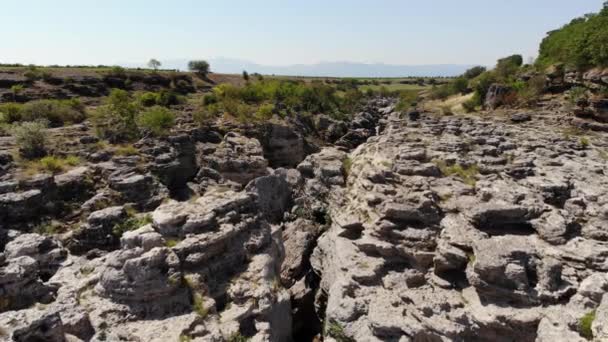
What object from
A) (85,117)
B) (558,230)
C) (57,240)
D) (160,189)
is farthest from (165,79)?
(558,230)

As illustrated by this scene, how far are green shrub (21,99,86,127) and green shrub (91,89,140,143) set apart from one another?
2112 mm

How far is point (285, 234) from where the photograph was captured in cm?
3262

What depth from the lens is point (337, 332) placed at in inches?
784

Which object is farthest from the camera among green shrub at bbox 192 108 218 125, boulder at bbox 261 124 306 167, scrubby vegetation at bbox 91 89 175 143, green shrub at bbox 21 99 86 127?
boulder at bbox 261 124 306 167

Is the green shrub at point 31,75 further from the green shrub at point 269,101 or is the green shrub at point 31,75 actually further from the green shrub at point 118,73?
the green shrub at point 269,101

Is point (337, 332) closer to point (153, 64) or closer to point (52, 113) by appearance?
point (52, 113)

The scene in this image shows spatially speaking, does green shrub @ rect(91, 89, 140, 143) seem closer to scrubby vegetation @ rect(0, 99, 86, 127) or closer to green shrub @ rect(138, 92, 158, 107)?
scrubby vegetation @ rect(0, 99, 86, 127)

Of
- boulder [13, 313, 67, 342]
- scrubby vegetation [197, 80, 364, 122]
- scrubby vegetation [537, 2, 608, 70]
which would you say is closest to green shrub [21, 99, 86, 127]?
scrubby vegetation [197, 80, 364, 122]

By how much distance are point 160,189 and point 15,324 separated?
15734 mm

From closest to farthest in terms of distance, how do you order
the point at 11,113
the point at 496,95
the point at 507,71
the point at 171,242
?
the point at 171,242 < the point at 11,113 < the point at 496,95 < the point at 507,71

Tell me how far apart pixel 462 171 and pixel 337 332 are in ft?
56.9

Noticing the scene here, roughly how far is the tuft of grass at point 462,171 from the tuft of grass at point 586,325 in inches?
536

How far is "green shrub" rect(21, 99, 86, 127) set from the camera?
43.1m

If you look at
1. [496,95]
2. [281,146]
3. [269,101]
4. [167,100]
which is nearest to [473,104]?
[496,95]
